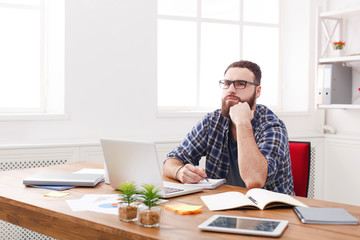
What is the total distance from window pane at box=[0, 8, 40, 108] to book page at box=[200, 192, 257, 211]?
6.76ft

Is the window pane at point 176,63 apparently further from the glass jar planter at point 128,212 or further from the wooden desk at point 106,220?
the glass jar planter at point 128,212

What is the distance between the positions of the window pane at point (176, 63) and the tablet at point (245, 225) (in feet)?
8.03

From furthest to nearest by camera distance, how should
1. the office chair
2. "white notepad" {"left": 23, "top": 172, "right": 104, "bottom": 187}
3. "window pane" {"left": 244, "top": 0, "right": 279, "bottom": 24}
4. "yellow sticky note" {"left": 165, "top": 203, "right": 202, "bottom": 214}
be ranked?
"window pane" {"left": 244, "top": 0, "right": 279, "bottom": 24}, the office chair, "white notepad" {"left": 23, "top": 172, "right": 104, "bottom": 187}, "yellow sticky note" {"left": 165, "top": 203, "right": 202, "bottom": 214}

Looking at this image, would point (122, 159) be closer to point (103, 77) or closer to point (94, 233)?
point (94, 233)

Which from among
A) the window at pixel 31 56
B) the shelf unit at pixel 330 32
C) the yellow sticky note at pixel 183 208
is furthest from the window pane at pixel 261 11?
the yellow sticky note at pixel 183 208

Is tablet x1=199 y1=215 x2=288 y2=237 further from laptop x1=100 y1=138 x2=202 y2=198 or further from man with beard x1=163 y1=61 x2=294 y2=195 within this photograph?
man with beard x1=163 y1=61 x2=294 y2=195

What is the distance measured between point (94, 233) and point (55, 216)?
0.20 metres

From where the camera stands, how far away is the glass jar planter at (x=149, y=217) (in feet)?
4.33

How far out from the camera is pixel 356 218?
1427mm

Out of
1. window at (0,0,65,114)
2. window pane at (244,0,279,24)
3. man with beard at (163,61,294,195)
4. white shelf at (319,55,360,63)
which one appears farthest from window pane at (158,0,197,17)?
man with beard at (163,61,294,195)

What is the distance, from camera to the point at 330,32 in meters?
3.96

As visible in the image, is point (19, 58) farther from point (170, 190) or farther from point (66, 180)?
point (170, 190)

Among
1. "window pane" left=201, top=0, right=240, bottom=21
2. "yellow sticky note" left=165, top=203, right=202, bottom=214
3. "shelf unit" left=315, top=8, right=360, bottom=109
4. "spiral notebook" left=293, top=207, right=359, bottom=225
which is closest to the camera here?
"spiral notebook" left=293, top=207, right=359, bottom=225

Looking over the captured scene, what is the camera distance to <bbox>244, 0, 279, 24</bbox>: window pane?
13.5 feet
